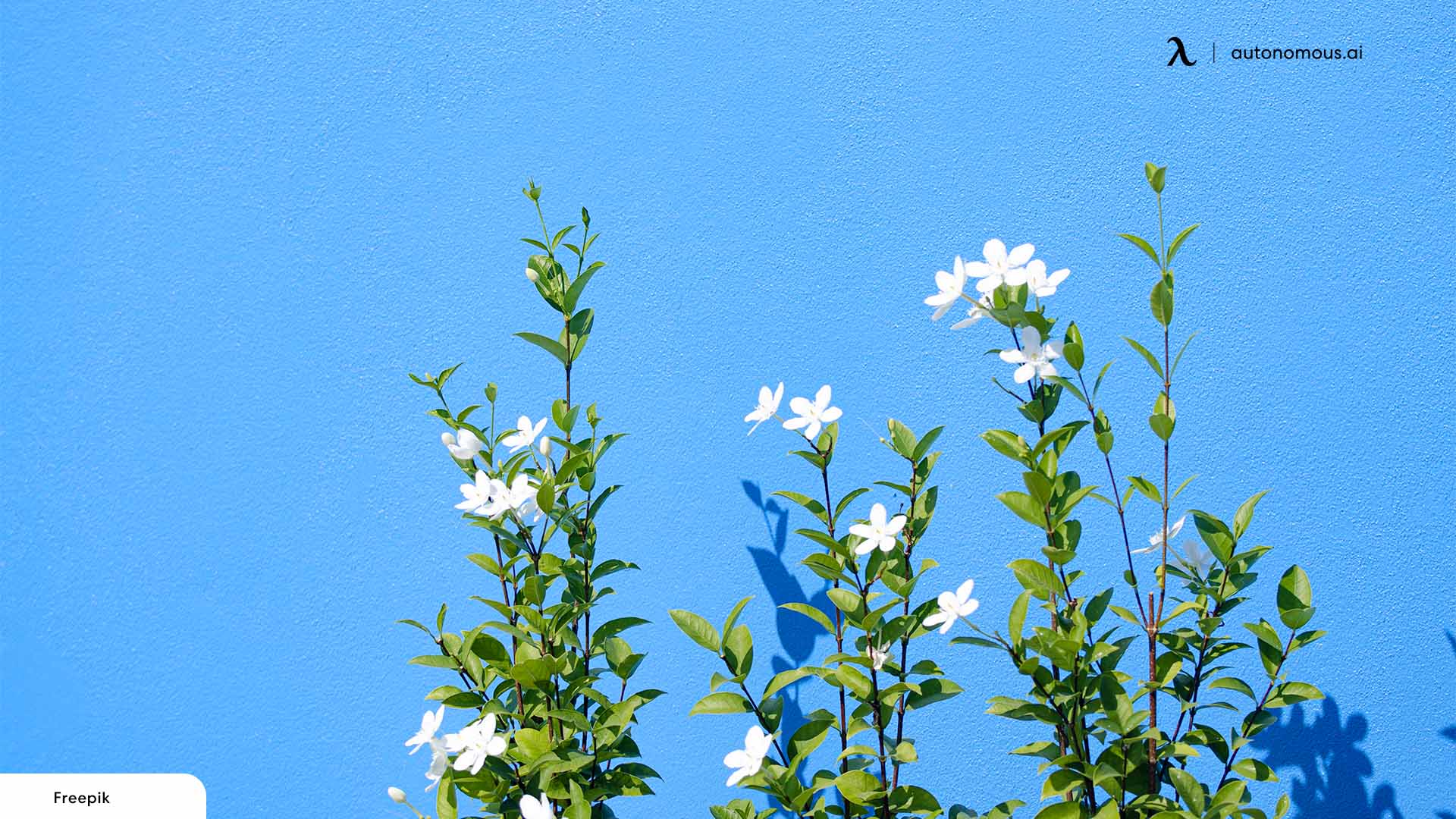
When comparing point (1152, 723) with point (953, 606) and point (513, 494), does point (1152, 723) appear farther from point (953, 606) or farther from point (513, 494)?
point (513, 494)

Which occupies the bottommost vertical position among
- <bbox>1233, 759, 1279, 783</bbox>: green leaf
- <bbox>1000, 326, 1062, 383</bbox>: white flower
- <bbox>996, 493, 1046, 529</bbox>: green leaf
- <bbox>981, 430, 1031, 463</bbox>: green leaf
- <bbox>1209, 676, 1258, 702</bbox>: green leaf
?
<bbox>1233, 759, 1279, 783</bbox>: green leaf

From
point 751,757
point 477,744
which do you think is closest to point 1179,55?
point 751,757

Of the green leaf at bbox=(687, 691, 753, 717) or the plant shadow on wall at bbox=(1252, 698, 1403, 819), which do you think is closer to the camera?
the green leaf at bbox=(687, 691, 753, 717)

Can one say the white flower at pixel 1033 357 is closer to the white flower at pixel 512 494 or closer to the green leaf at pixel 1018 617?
the green leaf at pixel 1018 617

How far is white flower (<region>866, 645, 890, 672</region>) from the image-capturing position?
1.20m

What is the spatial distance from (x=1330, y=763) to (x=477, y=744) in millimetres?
1203

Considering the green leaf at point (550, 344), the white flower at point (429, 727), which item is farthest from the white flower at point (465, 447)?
the white flower at point (429, 727)

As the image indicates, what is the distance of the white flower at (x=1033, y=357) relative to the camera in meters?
1.12

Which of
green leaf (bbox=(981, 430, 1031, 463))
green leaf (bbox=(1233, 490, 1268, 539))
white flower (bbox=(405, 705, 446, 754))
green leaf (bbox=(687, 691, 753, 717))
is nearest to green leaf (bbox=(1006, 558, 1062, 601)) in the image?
green leaf (bbox=(981, 430, 1031, 463))

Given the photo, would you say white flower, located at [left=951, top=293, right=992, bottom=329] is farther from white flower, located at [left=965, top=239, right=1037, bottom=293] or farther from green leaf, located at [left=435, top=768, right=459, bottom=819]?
green leaf, located at [left=435, top=768, right=459, bottom=819]

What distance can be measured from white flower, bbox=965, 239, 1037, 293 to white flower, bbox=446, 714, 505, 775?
739 mm

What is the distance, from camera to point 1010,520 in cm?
156

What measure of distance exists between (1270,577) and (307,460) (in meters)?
1.48

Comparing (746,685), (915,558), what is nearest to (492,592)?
(746,685)
